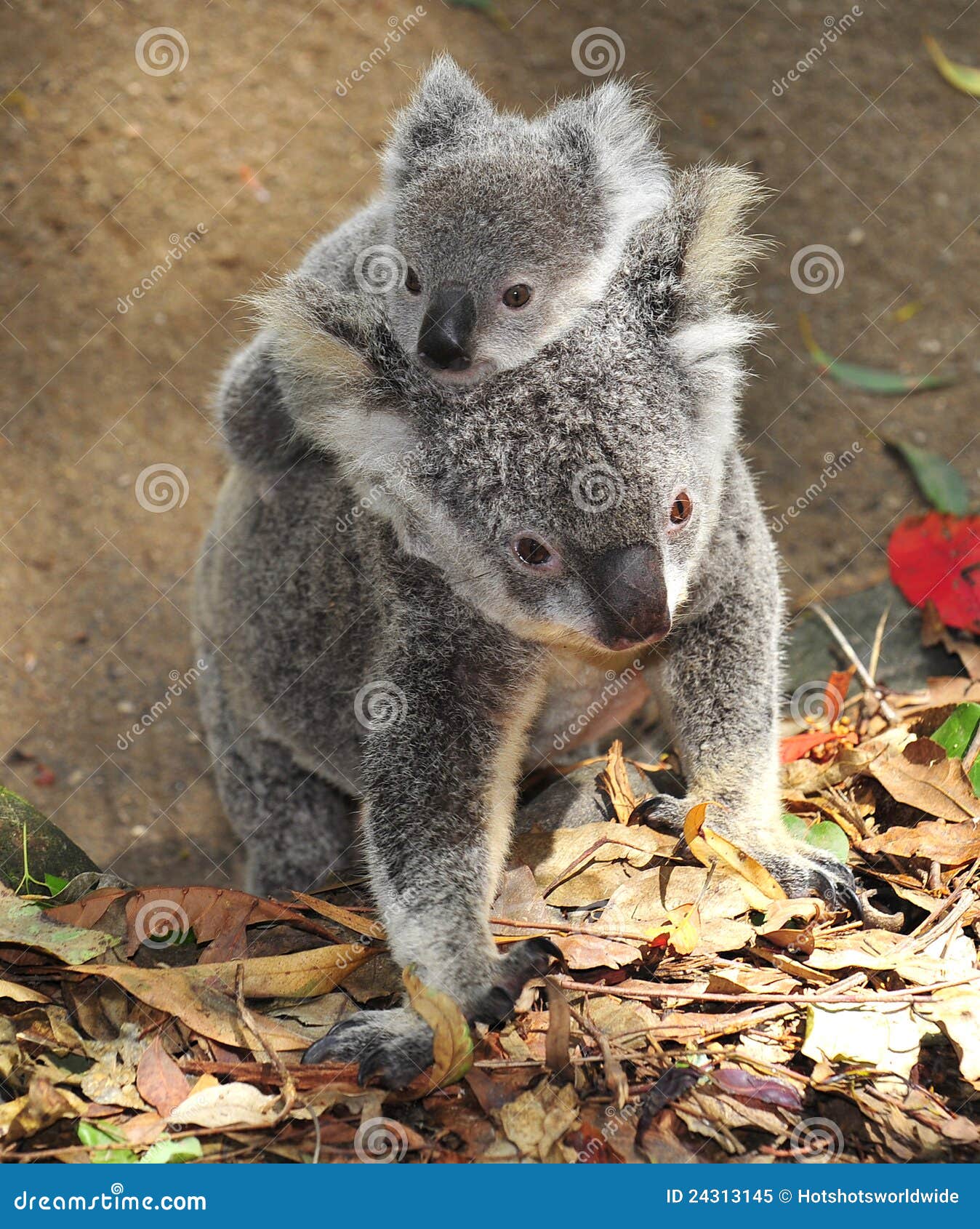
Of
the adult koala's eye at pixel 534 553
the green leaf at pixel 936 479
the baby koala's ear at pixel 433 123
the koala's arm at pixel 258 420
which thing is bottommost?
the koala's arm at pixel 258 420

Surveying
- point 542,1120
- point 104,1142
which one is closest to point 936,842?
point 542,1120

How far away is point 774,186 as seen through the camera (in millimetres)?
6223

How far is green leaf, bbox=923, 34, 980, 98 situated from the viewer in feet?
20.5

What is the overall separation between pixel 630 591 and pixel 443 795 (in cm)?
81

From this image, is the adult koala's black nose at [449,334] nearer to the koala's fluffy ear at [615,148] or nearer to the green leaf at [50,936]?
the koala's fluffy ear at [615,148]

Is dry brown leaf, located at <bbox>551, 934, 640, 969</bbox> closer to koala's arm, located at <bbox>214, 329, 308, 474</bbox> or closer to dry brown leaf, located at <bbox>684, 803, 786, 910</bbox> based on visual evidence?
dry brown leaf, located at <bbox>684, 803, 786, 910</bbox>

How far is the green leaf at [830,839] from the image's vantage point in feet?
11.6

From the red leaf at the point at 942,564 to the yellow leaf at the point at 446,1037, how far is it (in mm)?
2897

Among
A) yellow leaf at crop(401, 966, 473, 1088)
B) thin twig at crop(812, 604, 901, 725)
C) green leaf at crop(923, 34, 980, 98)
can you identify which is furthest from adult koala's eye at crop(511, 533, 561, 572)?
green leaf at crop(923, 34, 980, 98)

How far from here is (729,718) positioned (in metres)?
3.57

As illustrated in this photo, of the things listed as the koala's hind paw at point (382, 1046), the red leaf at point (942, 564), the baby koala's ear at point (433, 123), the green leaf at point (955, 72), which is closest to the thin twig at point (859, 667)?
the red leaf at point (942, 564)

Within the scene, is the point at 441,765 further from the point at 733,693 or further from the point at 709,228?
the point at 709,228

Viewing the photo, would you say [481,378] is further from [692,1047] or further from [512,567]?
[692,1047]

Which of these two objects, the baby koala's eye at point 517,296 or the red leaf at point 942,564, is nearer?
the baby koala's eye at point 517,296
